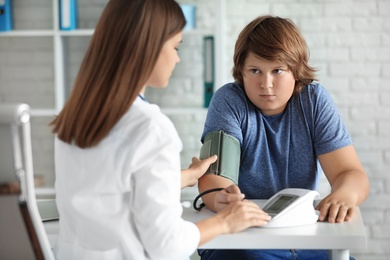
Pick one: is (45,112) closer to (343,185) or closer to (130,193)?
(343,185)

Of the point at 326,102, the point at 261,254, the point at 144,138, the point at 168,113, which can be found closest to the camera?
the point at 144,138

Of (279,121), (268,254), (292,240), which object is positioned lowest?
(268,254)

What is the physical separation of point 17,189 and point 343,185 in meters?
1.08

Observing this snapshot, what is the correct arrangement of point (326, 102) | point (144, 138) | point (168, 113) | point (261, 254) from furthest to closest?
point (168, 113) → point (326, 102) → point (261, 254) → point (144, 138)

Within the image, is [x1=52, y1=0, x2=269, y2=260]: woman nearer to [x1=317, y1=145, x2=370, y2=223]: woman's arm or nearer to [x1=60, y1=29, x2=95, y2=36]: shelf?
[x1=317, y1=145, x2=370, y2=223]: woman's arm

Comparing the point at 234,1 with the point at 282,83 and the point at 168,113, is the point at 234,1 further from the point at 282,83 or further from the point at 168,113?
the point at 282,83

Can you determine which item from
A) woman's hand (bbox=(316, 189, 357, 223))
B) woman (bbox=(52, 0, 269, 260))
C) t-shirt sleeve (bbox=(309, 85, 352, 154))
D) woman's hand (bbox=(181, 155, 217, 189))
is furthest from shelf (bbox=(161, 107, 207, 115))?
woman (bbox=(52, 0, 269, 260))

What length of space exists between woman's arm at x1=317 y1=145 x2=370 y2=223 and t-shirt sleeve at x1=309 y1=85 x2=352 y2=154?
2 centimetres

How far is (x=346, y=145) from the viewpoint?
7.70ft

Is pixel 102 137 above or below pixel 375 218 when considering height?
above

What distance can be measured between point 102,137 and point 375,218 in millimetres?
2916

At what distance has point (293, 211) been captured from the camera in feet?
Result: 6.23

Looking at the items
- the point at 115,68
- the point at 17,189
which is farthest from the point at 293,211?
the point at 17,189

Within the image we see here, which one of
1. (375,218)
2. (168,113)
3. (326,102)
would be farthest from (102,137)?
(375,218)
